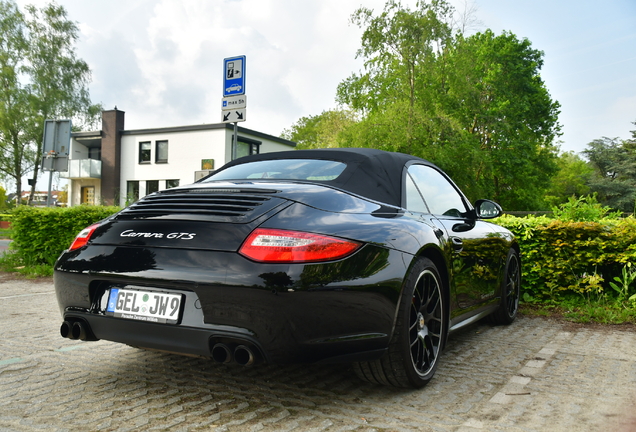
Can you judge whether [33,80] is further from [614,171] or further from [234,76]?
[614,171]

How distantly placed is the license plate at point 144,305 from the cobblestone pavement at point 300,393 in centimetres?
48

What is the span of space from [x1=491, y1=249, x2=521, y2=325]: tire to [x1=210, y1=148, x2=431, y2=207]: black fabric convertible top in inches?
77.2

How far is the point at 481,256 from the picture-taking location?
171 inches

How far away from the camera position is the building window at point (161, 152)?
3628 cm

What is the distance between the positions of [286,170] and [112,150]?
36.8 metres

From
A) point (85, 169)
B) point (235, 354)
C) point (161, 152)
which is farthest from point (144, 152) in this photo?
point (235, 354)

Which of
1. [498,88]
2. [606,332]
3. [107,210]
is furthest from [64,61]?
[606,332]

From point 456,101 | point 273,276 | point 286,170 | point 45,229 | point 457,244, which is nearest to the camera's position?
point 273,276

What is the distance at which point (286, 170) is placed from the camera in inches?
144

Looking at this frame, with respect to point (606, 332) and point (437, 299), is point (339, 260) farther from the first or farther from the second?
point (606, 332)

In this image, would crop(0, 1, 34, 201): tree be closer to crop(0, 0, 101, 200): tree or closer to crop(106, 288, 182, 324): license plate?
crop(0, 0, 101, 200): tree

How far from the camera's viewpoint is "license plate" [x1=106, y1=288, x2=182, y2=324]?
2584 millimetres

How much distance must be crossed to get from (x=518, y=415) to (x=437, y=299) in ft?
2.64

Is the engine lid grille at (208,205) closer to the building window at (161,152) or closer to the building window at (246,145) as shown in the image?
the building window at (246,145)
